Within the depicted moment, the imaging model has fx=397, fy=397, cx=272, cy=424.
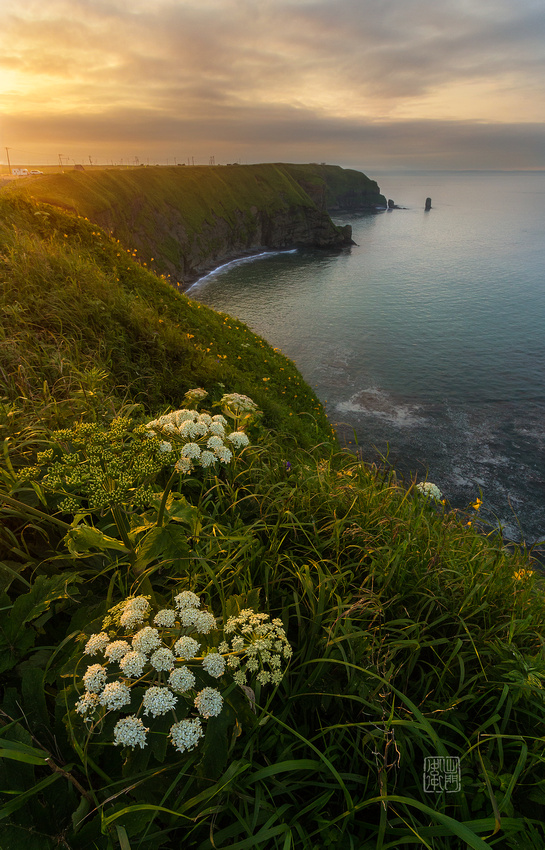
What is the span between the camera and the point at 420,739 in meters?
2.46

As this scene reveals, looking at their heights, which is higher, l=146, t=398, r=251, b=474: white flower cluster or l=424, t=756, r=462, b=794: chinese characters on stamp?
l=146, t=398, r=251, b=474: white flower cluster

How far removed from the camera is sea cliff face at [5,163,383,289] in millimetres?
84375

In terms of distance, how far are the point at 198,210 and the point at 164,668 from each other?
5469 inches

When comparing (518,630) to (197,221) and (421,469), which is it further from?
(197,221)

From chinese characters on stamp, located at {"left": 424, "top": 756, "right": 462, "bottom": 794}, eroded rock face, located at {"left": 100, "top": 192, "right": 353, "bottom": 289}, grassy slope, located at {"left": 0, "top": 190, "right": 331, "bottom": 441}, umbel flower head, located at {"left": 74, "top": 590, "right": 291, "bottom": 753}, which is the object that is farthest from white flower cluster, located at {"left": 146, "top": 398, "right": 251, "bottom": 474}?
eroded rock face, located at {"left": 100, "top": 192, "right": 353, "bottom": 289}

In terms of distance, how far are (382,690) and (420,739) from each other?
1.05 ft

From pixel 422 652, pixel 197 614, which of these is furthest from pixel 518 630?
pixel 197 614

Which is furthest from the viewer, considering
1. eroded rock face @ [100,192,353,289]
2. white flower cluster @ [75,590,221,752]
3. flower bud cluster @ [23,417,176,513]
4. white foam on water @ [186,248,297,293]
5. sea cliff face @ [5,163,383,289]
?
white foam on water @ [186,248,297,293]

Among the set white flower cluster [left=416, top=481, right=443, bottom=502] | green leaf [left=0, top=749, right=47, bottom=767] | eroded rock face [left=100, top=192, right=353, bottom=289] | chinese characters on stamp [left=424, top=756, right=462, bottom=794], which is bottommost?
white flower cluster [left=416, top=481, right=443, bottom=502]

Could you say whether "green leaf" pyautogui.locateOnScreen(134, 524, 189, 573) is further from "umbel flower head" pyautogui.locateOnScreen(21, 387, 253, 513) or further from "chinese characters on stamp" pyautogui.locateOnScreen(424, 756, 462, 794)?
"chinese characters on stamp" pyautogui.locateOnScreen(424, 756, 462, 794)

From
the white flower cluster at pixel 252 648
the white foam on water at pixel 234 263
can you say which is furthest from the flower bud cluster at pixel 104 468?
the white foam on water at pixel 234 263

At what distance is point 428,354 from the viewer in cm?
5397

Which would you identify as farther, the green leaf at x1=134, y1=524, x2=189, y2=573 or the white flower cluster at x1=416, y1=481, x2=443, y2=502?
the white flower cluster at x1=416, y1=481, x2=443, y2=502

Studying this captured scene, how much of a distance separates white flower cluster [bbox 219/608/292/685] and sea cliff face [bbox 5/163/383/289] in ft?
222
